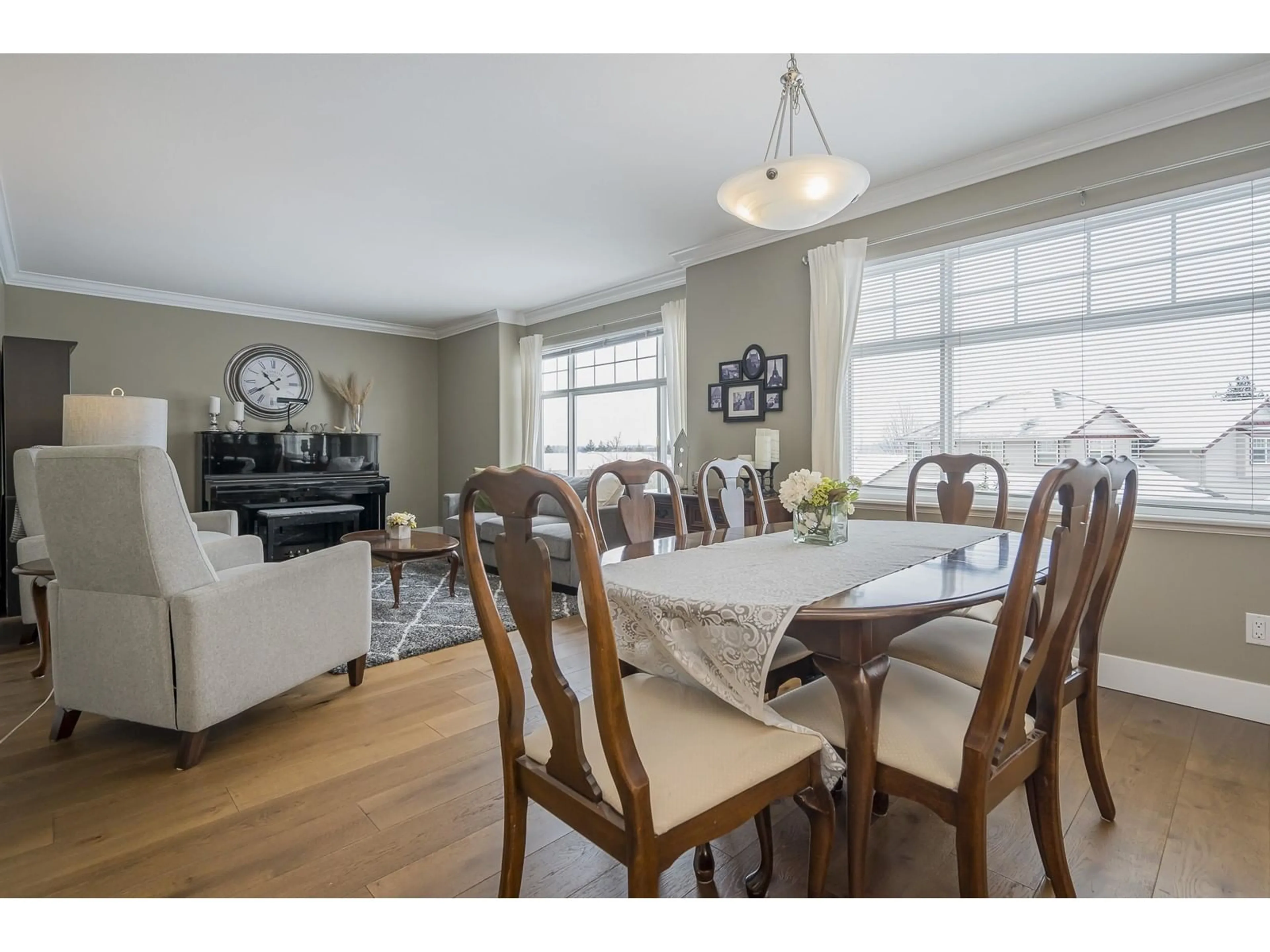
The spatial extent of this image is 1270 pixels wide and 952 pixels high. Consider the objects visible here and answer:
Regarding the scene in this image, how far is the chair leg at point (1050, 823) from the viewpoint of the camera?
4.43 feet

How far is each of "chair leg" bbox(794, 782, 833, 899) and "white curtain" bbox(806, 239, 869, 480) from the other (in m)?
2.51

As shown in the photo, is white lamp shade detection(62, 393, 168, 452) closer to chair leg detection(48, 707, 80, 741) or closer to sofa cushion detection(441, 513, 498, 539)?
chair leg detection(48, 707, 80, 741)

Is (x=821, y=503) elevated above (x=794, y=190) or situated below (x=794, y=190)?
below

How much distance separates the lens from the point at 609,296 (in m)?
5.75

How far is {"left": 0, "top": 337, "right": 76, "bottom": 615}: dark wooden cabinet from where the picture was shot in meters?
3.98

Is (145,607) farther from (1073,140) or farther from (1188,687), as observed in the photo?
(1073,140)

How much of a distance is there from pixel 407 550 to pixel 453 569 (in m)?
0.43

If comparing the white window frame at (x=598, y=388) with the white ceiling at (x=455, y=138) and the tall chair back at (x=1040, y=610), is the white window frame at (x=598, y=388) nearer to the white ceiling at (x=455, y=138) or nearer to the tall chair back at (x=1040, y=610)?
the white ceiling at (x=455, y=138)

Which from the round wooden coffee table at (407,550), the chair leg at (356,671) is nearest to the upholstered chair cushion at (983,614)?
the chair leg at (356,671)

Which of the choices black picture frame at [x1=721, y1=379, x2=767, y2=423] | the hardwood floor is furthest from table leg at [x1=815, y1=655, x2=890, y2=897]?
black picture frame at [x1=721, y1=379, x2=767, y2=423]

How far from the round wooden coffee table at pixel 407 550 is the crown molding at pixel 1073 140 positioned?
2.88 metres

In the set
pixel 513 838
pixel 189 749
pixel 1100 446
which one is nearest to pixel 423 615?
pixel 189 749
